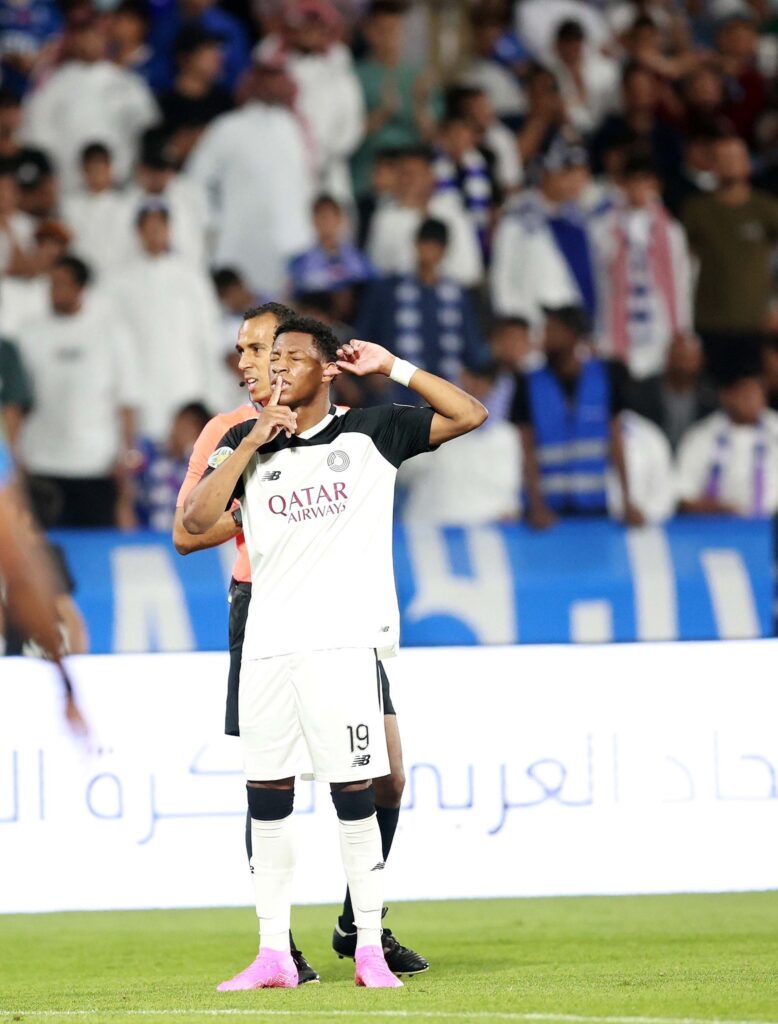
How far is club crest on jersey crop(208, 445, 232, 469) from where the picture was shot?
5055 millimetres

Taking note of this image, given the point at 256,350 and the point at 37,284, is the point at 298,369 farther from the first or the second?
the point at 37,284

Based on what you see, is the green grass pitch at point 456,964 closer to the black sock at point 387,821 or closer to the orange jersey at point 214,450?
the black sock at point 387,821

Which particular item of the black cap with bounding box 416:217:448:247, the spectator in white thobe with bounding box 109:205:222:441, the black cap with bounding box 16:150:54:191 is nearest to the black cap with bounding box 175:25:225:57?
the black cap with bounding box 16:150:54:191

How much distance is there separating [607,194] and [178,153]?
278cm

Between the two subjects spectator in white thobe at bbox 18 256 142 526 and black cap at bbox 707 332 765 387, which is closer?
spectator in white thobe at bbox 18 256 142 526

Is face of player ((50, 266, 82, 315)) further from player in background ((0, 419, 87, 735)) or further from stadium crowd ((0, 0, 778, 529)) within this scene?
player in background ((0, 419, 87, 735))

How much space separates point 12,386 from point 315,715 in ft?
17.5

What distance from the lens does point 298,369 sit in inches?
202

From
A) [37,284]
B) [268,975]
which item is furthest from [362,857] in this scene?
[37,284]

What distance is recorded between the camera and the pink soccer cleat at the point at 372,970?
510 centimetres

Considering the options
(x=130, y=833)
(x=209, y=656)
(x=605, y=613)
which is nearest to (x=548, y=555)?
(x=605, y=613)

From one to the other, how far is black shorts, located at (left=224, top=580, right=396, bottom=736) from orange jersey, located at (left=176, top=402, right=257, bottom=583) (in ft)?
0.14

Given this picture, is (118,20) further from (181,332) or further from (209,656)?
(209,656)

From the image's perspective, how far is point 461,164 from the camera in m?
11.8
